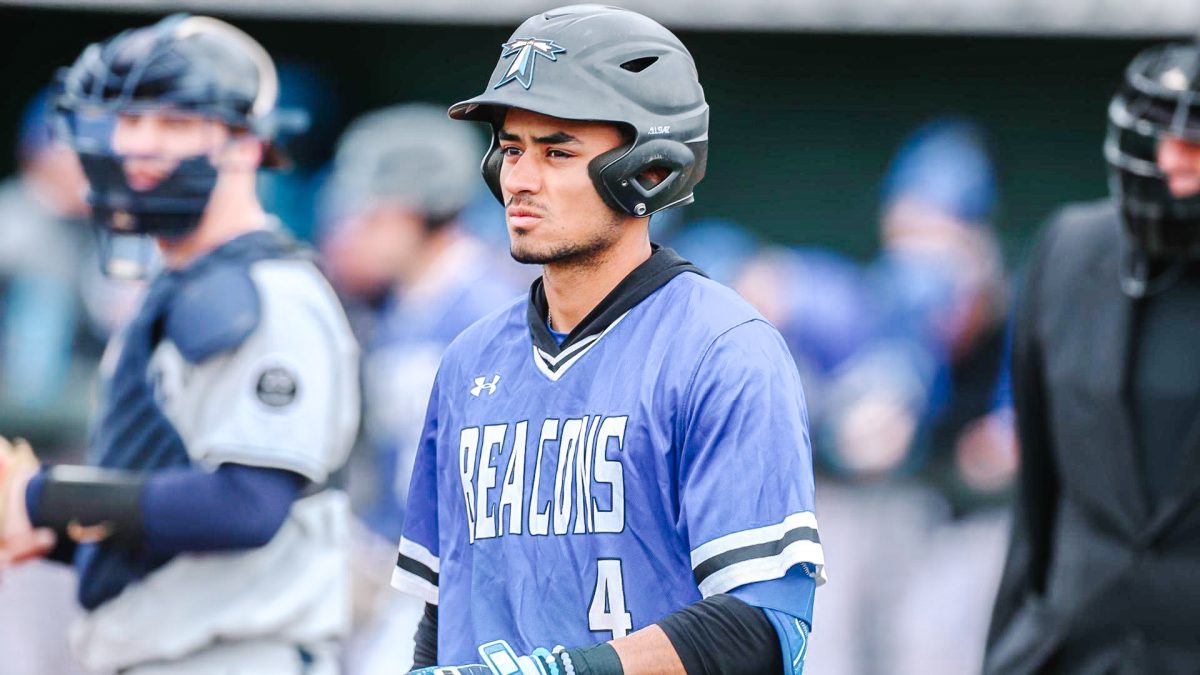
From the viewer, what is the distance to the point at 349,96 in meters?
11.3

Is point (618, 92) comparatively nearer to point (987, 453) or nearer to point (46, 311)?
point (987, 453)

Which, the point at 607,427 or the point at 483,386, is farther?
the point at 483,386

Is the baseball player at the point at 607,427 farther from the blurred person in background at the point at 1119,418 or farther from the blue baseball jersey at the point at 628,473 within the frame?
the blurred person in background at the point at 1119,418

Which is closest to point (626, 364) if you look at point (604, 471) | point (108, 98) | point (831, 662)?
point (604, 471)

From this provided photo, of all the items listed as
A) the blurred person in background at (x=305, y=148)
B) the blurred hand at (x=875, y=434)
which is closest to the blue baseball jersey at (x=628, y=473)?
the blurred hand at (x=875, y=434)

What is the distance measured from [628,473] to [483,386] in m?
0.42

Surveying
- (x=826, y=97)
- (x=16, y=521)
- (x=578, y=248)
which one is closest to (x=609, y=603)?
(x=578, y=248)

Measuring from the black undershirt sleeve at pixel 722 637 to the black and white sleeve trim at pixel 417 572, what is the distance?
0.74 meters

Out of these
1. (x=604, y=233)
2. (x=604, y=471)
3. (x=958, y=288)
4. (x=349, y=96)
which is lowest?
(x=958, y=288)

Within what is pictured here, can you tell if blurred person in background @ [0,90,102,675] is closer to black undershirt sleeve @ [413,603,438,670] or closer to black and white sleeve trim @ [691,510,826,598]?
black undershirt sleeve @ [413,603,438,670]

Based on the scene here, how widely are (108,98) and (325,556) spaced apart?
1.35 meters

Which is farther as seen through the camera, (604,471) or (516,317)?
(516,317)

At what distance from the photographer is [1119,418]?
15.5ft

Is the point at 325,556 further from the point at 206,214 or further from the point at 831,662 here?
the point at 831,662
